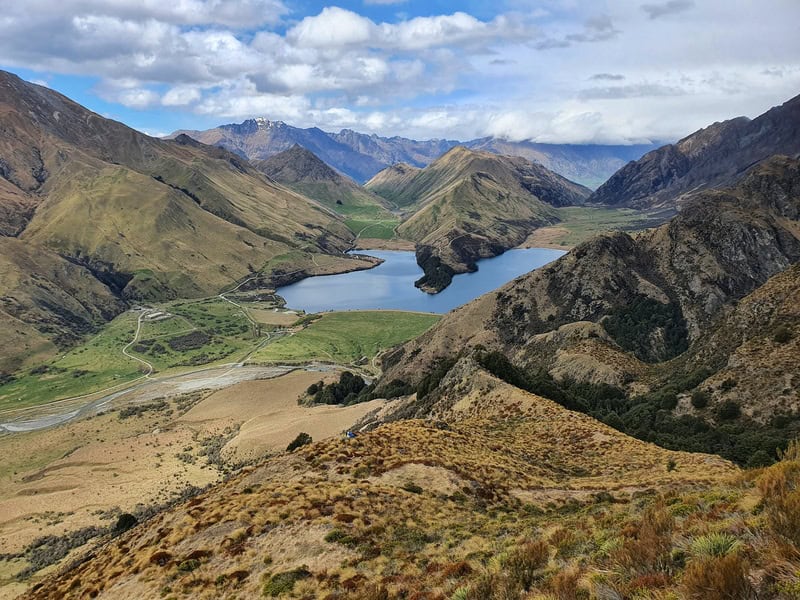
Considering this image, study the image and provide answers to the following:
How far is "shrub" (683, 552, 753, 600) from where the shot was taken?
8026mm

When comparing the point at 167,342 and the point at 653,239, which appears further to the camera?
the point at 167,342

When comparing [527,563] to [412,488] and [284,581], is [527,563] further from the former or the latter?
[412,488]

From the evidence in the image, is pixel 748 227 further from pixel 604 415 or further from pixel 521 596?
pixel 521 596

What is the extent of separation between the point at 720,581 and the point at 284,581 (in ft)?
46.0

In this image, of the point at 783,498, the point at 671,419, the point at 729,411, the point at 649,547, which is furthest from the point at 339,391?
the point at 783,498

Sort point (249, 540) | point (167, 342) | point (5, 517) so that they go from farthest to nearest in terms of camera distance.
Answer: point (167, 342), point (5, 517), point (249, 540)

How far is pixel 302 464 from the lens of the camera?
28.8 m

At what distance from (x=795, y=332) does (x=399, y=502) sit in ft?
164

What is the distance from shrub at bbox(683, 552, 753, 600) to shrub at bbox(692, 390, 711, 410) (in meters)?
51.7

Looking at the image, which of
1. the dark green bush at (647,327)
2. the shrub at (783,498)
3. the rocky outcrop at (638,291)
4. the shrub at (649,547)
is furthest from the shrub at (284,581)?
the dark green bush at (647,327)

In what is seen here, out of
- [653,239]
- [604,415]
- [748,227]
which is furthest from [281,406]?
[748,227]

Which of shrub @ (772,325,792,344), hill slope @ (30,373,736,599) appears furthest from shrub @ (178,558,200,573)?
shrub @ (772,325,792,344)

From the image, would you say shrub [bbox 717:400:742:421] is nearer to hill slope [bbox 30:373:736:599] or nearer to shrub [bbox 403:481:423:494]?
hill slope [bbox 30:373:736:599]

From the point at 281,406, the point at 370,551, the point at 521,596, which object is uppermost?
the point at 521,596
